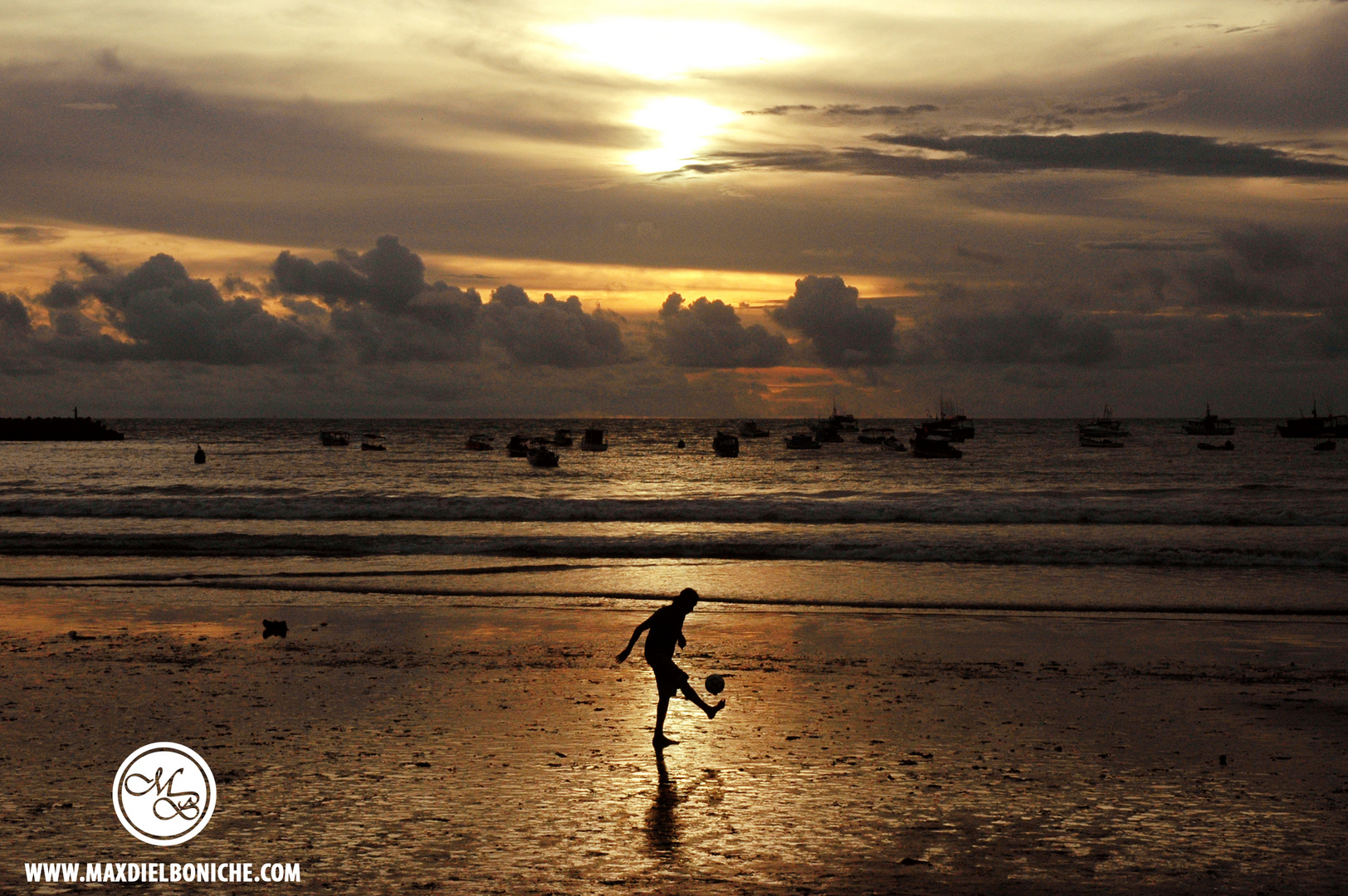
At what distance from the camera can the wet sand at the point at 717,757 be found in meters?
7.89

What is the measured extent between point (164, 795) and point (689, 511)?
104 feet

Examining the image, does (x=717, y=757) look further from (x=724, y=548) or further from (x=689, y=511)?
(x=689, y=511)

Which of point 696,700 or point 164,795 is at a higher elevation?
point 696,700

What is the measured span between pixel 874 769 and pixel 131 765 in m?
6.97

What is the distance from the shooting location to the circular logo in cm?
854

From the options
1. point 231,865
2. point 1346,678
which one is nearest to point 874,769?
point 231,865

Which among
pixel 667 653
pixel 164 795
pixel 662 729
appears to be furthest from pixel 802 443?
pixel 164 795

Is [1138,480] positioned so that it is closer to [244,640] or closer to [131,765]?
[244,640]

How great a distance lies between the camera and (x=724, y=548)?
30578 millimetres

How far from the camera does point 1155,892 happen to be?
7426 mm

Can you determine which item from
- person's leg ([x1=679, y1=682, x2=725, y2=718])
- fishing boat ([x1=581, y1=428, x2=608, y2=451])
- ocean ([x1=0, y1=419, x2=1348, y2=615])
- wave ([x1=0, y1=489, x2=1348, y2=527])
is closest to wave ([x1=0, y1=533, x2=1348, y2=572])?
ocean ([x1=0, y1=419, x2=1348, y2=615])

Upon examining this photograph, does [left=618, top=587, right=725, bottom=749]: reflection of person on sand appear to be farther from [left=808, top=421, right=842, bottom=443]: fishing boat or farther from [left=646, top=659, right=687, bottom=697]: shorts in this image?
[left=808, top=421, right=842, bottom=443]: fishing boat

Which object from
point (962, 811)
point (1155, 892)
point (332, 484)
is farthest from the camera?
point (332, 484)

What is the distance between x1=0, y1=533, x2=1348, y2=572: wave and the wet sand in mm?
10709
